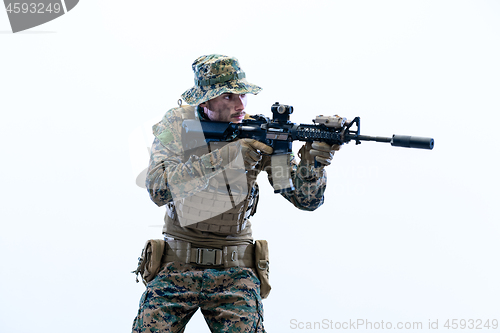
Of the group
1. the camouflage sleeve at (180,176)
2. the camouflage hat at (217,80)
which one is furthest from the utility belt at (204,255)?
the camouflage hat at (217,80)

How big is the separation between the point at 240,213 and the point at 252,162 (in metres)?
0.33

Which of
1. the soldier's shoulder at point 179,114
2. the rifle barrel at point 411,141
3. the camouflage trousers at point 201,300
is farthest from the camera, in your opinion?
the soldier's shoulder at point 179,114

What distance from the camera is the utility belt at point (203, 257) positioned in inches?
113

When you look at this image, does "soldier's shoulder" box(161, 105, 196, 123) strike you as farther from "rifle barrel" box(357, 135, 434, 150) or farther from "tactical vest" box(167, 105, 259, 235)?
"rifle barrel" box(357, 135, 434, 150)

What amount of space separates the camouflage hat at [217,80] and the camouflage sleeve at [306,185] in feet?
1.38

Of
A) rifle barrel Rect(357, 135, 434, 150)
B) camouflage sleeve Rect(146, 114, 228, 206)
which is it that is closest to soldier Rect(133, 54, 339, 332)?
camouflage sleeve Rect(146, 114, 228, 206)

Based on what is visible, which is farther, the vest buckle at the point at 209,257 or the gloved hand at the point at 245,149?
the vest buckle at the point at 209,257

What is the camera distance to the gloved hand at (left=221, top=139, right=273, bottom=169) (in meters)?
2.63

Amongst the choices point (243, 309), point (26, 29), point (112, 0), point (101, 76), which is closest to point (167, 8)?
point (112, 0)

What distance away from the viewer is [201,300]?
111 inches

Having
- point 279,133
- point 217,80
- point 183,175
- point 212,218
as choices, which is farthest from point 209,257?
point 217,80

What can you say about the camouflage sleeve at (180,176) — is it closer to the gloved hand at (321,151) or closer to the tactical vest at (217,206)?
the tactical vest at (217,206)

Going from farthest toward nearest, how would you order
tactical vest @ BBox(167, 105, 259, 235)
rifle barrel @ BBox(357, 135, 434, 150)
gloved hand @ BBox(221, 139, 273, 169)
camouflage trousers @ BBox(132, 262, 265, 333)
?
tactical vest @ BBox(167, 105, 259, 235)
camouflage trousers @ BBox(132, 262, 265, 333)
gloved hand @ BBox(221, 139, 273, 169)
rifle barrel @ BBox(357, 135, 434, 150)

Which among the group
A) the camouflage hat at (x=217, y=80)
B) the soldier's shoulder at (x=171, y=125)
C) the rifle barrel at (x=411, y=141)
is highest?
the camouflage hat at (x=217, y=80)
